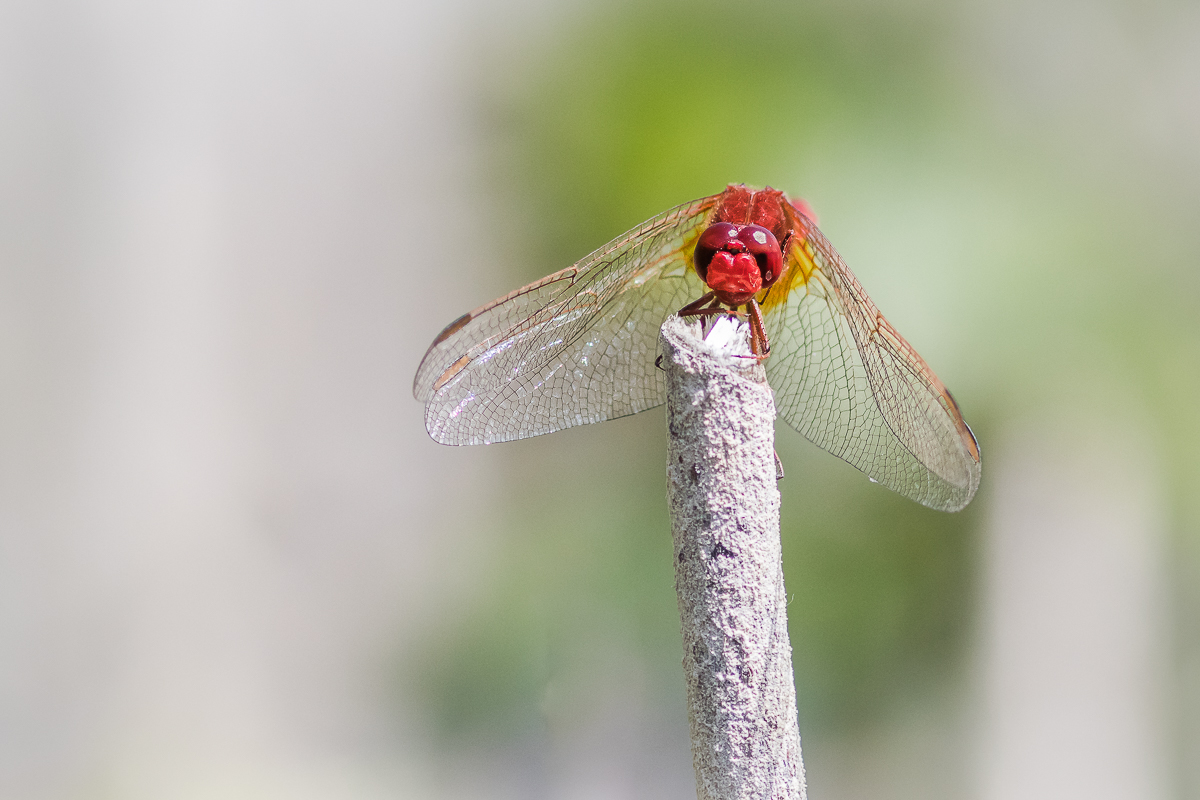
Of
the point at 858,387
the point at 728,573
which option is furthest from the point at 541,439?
the point at 728,573

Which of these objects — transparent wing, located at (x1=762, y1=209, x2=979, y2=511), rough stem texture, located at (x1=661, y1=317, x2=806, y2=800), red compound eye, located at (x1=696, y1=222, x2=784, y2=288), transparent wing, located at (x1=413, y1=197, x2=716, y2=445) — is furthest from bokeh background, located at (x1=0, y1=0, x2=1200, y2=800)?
rough stem texture, located at (x1=661, y1=317, x2=806, y2=800)

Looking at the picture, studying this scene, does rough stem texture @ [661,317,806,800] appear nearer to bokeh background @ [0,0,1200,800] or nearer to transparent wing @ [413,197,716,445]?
transparent wing @ [413,197,716,445]

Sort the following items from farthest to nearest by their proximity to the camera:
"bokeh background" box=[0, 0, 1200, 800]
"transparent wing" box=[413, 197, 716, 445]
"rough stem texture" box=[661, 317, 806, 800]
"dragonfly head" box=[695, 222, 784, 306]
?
1. "bokeh background" box=[0, 0, 1200, 800]
2. "transparent wing" box=[413, 197, 716, 445]
3. "dragonfly head" box=[695, 222, 784, 306]
4. "rough stem texture" box=[661, 317, 806, 800]

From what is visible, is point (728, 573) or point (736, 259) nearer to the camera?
point (728, 573)

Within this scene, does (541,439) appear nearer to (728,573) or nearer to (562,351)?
(562,351)

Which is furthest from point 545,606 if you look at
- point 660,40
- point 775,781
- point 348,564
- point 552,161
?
point 660,40

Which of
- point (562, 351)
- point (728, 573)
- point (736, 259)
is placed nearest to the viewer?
point (728, 573)

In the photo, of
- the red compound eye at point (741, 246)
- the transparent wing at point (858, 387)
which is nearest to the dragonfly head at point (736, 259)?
the red compound eye at point (741, 246)
